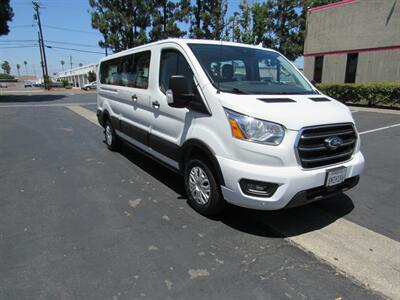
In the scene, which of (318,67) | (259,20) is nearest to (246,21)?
(259,20)

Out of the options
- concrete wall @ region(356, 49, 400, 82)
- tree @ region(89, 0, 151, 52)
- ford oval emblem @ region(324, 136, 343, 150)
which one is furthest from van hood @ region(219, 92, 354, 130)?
tree @ region(89, 0, 151, 52)

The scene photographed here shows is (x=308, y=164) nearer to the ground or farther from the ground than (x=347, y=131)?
nearer to the ground

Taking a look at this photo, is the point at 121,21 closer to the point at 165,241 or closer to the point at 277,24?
the point at 277,24

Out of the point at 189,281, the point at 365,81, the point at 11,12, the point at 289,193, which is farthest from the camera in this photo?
the point at 11,12

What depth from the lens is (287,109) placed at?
2.97m

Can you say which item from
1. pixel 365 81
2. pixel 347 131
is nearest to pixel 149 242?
pixel 347 131

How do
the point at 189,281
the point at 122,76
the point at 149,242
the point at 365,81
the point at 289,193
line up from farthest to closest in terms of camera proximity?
the point at 365,81 → the point at 122,76 → the point at 149,242 → the point at 289,193 → the point at 189,281

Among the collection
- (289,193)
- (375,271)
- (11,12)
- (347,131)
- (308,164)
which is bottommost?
(375,271)

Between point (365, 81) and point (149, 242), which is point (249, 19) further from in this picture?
point (149, 242)

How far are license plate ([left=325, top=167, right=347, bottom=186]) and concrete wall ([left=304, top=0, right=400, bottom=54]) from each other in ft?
52.5

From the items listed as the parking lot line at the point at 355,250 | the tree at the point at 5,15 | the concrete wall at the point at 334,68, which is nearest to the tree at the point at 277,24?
the concrete wall at the point at 334,68

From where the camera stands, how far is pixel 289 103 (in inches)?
123

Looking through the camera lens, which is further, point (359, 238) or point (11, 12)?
point (11, 12)

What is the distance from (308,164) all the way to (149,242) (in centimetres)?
179
